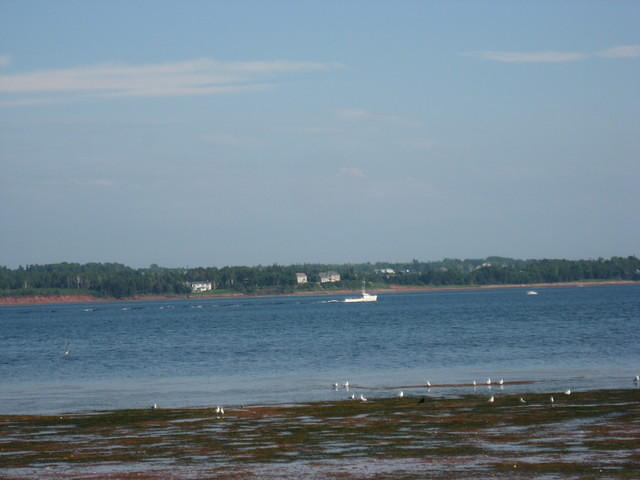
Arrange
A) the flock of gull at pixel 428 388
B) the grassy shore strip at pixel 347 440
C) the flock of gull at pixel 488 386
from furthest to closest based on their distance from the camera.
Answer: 1. the flock of gull at pixel 488 386
2. the flock of gull at pixel 428 388
3. the grassy shore strip at pixel 347 440

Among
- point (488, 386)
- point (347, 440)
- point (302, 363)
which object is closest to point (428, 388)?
point (488, 386)

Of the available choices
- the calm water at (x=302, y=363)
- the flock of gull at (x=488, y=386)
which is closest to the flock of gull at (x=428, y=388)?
the flock of gull at (x=488, y=386)

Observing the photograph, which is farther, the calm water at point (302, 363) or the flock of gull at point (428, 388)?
the calm water at point (302, 363)

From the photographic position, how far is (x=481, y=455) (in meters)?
25.6

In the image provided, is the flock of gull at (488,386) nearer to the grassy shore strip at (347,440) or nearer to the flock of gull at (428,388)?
the flock of gull at (428,388)

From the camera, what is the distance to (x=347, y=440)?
94.8 feet

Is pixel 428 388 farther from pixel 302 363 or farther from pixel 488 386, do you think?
pixel 302 363

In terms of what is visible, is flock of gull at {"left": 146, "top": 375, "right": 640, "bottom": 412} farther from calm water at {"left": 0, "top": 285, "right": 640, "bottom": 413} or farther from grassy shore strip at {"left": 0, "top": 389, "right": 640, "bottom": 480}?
calm water at {"left": 0, "top": 285, "right": 640, "bottom": 413}

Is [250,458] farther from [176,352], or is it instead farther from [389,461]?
[176,352]

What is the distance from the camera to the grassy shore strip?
24312mm

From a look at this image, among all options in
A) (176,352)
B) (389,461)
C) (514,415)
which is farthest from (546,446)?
(176,352)

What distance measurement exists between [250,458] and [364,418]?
824cm

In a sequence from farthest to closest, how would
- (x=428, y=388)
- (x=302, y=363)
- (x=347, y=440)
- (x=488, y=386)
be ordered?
(x=302, y=363) < (x=428, y=388) < (x=488, y=386) < (x=347, y=440)

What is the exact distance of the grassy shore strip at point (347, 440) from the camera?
79.8 feet
